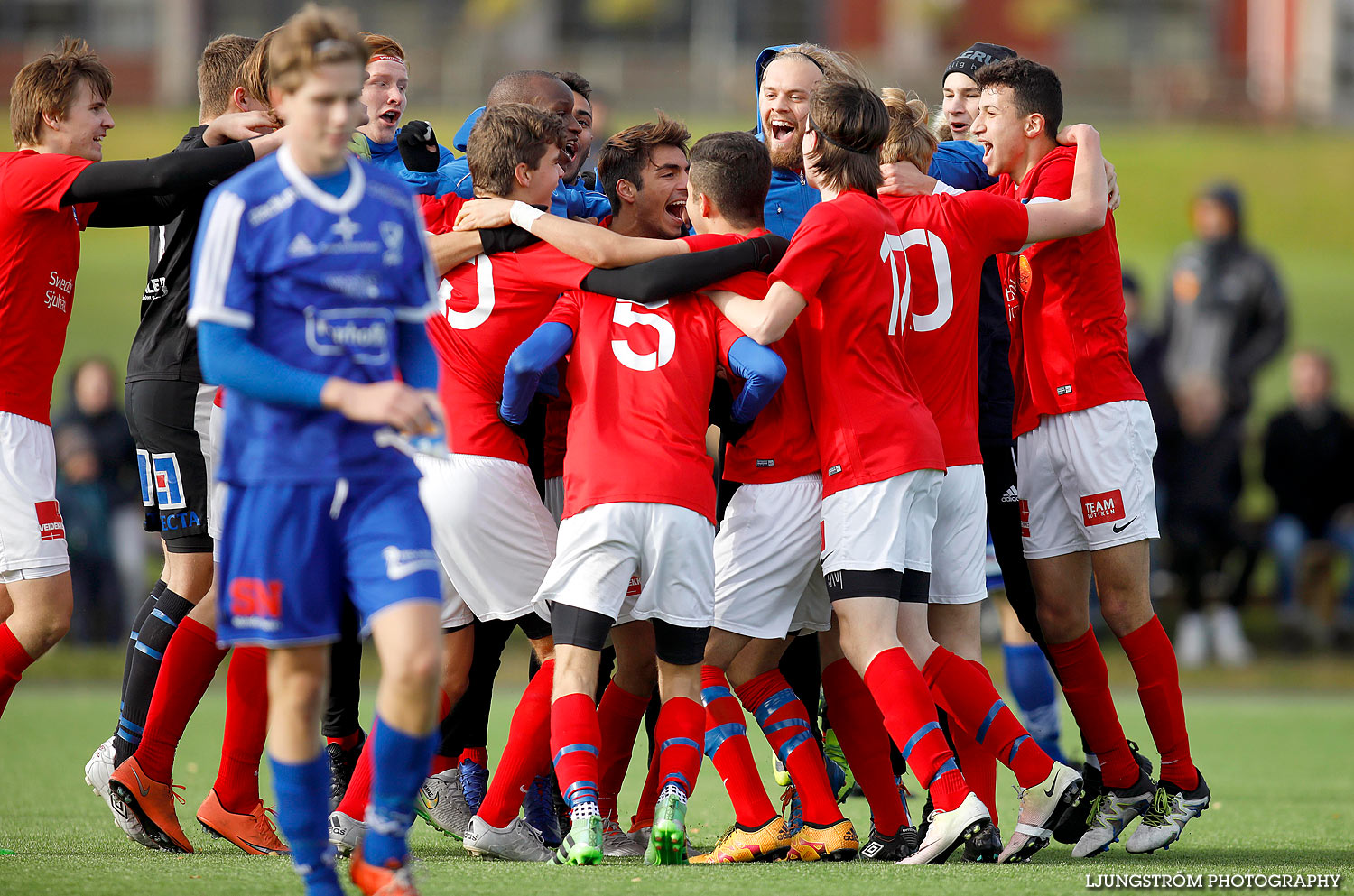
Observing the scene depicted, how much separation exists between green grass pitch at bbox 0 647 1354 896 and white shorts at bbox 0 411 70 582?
0.97 metres

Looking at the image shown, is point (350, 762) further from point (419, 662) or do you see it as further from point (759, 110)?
point (759, 110)

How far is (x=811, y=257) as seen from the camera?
4.82 meters

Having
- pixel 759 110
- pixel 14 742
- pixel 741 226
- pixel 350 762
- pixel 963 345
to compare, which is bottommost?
pixel 14 742

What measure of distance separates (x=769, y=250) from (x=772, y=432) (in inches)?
24.5

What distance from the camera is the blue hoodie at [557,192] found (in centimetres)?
549

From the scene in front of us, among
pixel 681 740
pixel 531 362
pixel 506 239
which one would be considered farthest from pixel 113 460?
pixel 681 740

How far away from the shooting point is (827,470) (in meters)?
4.98

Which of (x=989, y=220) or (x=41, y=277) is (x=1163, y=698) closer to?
(x=989, y=220)

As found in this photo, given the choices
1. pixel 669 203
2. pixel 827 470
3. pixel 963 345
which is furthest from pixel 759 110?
pixel 827 470

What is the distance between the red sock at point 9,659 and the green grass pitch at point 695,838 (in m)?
0.57

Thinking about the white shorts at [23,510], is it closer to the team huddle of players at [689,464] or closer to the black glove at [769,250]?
the team huddle of players at [689,464]

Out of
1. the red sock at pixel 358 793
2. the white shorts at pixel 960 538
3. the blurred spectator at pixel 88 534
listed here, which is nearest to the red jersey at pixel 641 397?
the white shorts at pixel 960 538

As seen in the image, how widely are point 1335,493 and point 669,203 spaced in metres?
9.65

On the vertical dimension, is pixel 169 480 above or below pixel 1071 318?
below
